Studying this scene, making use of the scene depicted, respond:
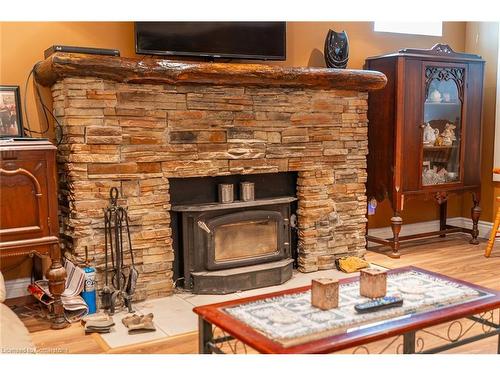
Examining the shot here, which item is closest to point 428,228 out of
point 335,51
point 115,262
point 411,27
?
point 411,27

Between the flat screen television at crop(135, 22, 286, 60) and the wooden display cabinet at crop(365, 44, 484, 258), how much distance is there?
1034 mm

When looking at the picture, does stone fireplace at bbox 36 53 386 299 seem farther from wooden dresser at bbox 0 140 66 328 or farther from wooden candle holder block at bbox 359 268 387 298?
wooden candle holder block at bbox 359 268 387 298

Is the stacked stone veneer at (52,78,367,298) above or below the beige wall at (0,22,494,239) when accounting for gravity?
below

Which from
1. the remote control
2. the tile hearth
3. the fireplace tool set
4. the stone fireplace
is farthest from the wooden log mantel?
the remote control

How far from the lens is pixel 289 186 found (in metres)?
4.15

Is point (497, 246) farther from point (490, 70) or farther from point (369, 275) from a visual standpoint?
point (369, 275)

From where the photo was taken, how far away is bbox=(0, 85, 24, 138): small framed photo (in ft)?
11.0

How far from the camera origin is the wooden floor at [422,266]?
2754mm

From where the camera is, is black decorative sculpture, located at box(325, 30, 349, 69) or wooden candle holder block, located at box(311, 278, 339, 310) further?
black decorative sculpture, located at box(325, 30, 349, 69)

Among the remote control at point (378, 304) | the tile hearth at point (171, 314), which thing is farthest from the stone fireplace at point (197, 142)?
the remote control at point (378, 304)

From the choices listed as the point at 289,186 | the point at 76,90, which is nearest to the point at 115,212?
the point at 76,90

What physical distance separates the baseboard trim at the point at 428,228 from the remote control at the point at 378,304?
2793 millimetres

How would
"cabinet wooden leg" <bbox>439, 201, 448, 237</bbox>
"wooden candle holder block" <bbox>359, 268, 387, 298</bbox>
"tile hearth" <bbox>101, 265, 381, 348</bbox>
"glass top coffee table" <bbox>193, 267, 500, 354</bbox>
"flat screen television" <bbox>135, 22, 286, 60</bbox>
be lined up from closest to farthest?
"glass top coffee table" <bbox>193, 267, 500, 354</bbox> < "wooden candle holder block" <bbox>359, 268, 387, 298</bbox> < "tile hearth" <bbox>101, 265, 381, 348</bbox> < "flat screen television" <bbox>135, 22, 286, 60</bbox> < "cabinet wooden leg" <bbox>439, 201, 448, 237</bbox>
